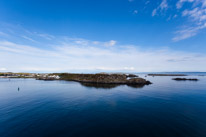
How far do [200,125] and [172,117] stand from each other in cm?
368

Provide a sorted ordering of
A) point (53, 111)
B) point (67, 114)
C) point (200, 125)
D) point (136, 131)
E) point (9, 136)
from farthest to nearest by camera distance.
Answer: point (53, 111) → point (67, 114) → point (200, 125) → point (136, 131) → point (9, 136)

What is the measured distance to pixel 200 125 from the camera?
580 inches

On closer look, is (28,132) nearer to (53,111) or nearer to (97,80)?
(53,111)

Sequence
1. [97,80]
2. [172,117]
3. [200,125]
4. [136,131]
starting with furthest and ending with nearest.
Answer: [97,80] < [172,117] < [200,125] < [136,131]

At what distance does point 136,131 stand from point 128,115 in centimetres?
511

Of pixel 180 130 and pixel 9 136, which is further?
pixel 180 130

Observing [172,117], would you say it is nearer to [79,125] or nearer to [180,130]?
[180,130]

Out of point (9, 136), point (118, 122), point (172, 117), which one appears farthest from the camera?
point (172, 117)

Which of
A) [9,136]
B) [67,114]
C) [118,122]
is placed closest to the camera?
[9,136]

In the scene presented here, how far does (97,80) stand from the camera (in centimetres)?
7619

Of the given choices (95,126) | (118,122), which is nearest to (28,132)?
(95,126)

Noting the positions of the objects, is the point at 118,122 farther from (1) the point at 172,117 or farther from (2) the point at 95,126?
(1) the point at 172,117

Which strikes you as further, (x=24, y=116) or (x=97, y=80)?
(x=97, y=80)

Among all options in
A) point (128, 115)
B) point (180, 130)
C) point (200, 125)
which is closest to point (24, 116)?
point (128, 115)
